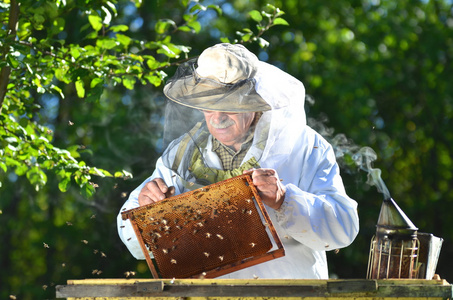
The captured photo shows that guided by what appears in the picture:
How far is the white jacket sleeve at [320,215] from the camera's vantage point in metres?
2.60

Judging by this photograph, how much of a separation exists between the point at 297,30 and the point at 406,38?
2.20 metres

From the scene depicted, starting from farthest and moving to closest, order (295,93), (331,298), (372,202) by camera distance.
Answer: (372,202) → (295,93) → (331,298)

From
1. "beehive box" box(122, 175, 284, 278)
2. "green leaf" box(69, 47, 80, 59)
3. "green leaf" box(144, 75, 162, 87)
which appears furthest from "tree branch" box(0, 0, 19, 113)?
"beehive box" box(122, 175, 284, 278)

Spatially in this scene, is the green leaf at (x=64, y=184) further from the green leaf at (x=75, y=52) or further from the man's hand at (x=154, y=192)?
the man's hand at (x=154, y=192)

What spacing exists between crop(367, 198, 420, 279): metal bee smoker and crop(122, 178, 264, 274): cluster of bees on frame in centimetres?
51

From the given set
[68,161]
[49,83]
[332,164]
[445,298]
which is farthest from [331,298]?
[49,83]

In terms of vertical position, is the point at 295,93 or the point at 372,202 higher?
the point at 295,93

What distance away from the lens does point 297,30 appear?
11.7 m

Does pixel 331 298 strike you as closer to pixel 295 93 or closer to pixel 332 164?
pixel 332 164

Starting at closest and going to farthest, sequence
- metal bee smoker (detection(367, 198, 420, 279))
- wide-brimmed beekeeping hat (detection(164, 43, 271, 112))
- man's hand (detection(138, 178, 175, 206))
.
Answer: metal bee smoker (detection(367, 198, 420, 279)), man's hand (detection(138, 178, 175, 206)), wide-brimmed beekeeping hat (detection(164, 43, 271, 112))

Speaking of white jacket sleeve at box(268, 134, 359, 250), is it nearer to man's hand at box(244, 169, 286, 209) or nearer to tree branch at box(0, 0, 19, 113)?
man's hand at box(244, 169, 286, 209)

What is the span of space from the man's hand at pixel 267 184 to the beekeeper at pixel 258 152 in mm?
45

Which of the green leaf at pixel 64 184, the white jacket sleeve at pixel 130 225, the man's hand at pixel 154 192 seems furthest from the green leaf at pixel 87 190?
the man's hand at pixel 154 192

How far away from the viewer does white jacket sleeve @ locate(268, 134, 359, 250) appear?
8.52 ft
